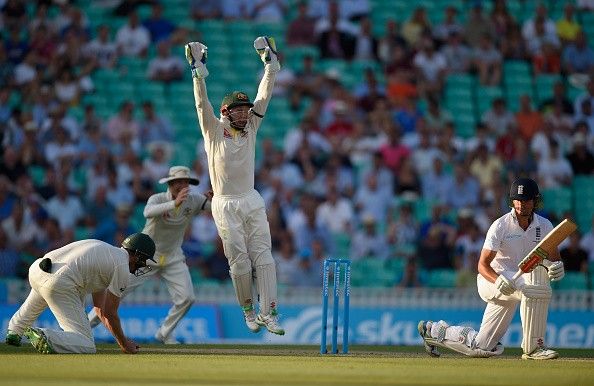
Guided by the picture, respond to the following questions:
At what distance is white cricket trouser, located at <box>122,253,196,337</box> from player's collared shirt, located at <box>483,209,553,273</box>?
3.37 m

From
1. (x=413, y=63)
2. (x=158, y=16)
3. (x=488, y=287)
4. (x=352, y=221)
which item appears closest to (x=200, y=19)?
(x=158, y=16)

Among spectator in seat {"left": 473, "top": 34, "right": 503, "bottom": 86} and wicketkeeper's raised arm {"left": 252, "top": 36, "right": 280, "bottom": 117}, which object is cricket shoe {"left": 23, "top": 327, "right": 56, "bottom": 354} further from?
spectator in seat {"left": 473, "top": 34, "right": 503, "bottom": 86}

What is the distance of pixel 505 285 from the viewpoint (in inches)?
432

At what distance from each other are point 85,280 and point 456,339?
10.3ft

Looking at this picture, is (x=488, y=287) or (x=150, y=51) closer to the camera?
(x=488, y=287)

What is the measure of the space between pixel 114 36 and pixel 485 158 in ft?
19.3

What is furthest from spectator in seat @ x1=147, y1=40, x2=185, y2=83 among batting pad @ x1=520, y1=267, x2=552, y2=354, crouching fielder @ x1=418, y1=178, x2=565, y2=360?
batting pad @ x1=520, y1=267, x2=552, y2=354

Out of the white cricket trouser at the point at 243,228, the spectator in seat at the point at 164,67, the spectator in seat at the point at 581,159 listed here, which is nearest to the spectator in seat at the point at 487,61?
the spectator in seat at the point at 581,159

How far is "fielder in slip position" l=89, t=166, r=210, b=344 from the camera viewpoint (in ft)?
42.9

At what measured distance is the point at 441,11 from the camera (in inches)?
818

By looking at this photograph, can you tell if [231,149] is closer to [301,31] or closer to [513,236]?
[513,236]

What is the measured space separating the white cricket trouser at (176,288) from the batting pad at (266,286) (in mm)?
1768

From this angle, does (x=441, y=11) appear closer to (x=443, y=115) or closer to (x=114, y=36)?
(x=443, y=115)

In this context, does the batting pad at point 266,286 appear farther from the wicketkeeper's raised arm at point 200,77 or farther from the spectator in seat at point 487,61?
the spectator in seat at point 487,61
